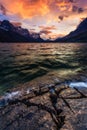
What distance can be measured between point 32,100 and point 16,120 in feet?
5.64

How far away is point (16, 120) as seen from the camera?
636 centimetres

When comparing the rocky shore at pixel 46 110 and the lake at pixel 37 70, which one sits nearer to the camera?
the rocky shore at pixel 46 110

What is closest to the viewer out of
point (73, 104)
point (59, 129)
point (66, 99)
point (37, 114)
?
point (59, 129)

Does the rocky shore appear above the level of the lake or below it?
above

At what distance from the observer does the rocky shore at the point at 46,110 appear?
19.6ft

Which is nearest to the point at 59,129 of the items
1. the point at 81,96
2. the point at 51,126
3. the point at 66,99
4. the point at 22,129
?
the point at 51,126

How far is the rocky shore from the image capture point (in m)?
5.98

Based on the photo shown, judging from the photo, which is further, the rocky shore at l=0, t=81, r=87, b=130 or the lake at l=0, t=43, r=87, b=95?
the lake at l=0, t=43, r=87, b=95

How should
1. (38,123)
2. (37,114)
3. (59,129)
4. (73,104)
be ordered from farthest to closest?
(73,104) → (37,114) → (38,123) → (59,129)

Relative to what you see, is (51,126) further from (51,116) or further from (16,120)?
(16,120)

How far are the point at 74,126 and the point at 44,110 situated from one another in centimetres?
155

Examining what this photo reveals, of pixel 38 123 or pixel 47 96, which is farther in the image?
pixel 47 96

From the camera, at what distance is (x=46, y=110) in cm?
691

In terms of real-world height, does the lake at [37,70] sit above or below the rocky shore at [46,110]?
below
